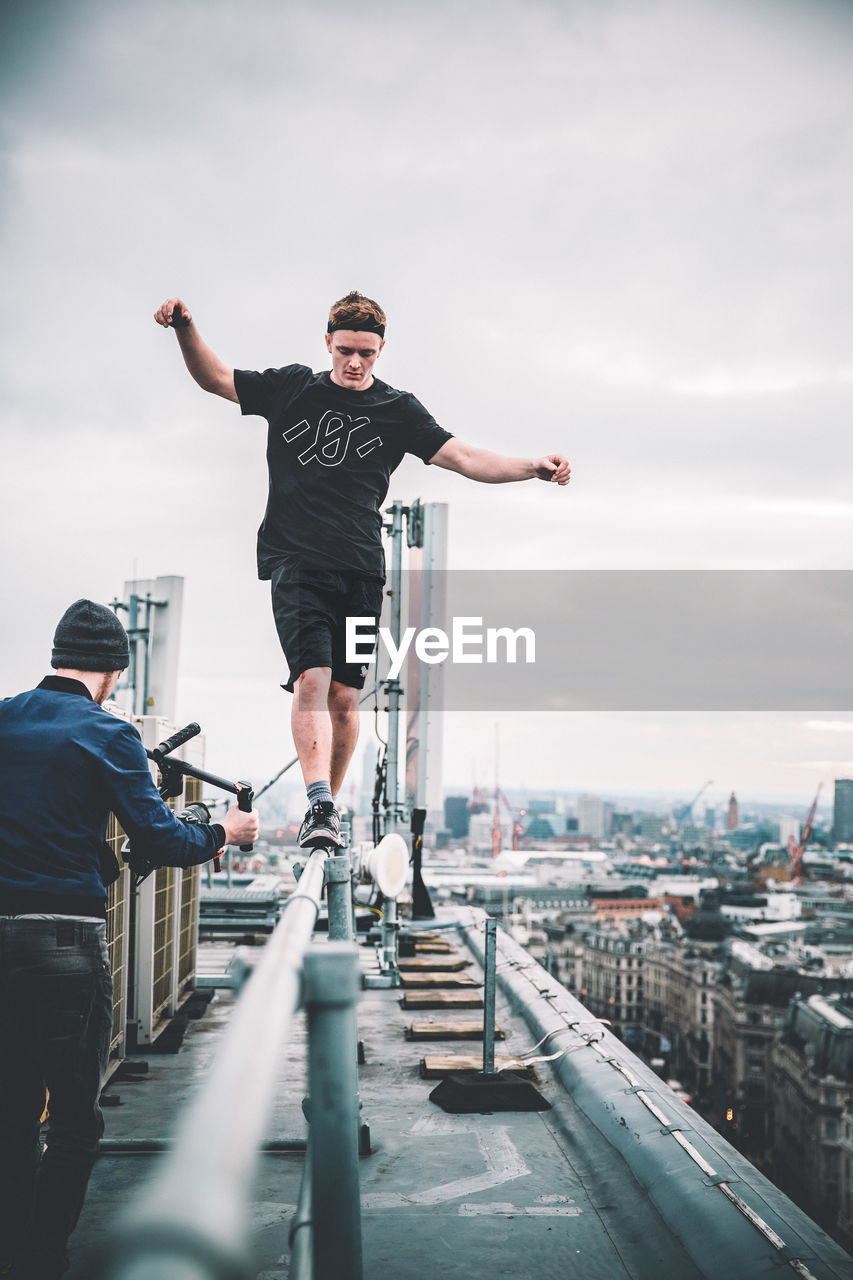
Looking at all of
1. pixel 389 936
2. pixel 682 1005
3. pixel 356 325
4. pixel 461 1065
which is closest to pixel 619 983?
pixel 682 1005

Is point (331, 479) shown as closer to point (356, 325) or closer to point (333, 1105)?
point (356, 325)

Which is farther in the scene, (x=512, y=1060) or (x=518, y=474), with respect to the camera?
(x=512, y=1060)

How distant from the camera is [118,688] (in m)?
20.9

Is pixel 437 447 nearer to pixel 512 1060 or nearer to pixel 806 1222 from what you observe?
pixel 806 1222

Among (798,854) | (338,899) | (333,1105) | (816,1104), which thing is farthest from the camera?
(798,854)

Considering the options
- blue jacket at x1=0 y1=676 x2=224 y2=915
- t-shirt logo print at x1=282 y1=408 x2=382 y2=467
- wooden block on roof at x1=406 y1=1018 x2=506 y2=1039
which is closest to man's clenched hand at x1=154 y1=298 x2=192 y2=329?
t-shirt logo print at x1=282 y1=408 x2=382 y2=467

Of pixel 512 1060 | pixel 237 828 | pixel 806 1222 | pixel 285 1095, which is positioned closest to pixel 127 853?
pixel 237 828

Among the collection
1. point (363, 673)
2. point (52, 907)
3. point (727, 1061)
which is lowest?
point (727, 1061)

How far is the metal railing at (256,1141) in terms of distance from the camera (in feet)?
2.82

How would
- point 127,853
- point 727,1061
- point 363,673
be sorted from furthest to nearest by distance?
point 727,1061, point 363,673, point 127,853

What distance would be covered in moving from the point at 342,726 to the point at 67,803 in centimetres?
211

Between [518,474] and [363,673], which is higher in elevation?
[518,474]

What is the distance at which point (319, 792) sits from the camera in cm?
486

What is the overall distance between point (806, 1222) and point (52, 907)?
333cm
